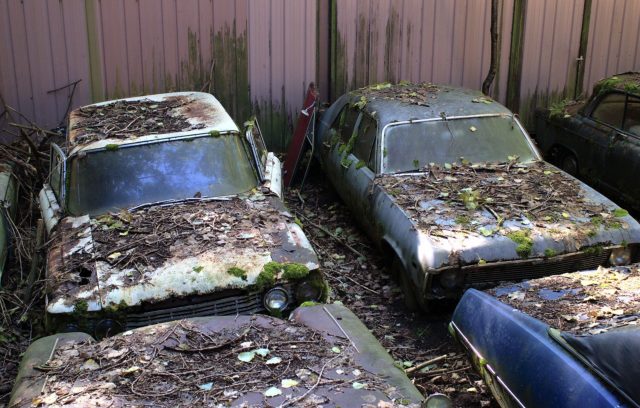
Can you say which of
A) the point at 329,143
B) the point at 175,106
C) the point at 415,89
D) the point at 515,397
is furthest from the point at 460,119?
the point at 515,397

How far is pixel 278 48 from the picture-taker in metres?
9.45

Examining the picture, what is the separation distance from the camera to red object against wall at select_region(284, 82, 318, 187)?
335 inches

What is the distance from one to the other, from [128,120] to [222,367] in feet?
12.1

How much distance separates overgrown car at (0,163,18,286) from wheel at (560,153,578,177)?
21.5 ft

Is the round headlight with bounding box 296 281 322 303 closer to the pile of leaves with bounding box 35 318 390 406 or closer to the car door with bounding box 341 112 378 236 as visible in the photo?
the pile of leaves with bounding box 35 318 390 406

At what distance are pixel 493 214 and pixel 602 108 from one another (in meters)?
3.25

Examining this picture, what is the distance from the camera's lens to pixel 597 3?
1032 cm

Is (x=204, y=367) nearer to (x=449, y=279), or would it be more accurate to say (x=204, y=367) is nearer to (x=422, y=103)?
(x=449, y=279)

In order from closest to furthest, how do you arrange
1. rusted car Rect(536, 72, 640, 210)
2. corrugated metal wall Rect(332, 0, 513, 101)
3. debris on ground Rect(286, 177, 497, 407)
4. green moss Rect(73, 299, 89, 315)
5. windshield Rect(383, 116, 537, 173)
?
green moss Rect(73, 299, 89, 315)
debris on ground Rect(286, 177, 497, 407)
windshield Rect(383, 116, 537, 173)
rusted car Rect(536, 72, 640, 210)
corrugated metal wall Rect(332, 0, 513, 101)

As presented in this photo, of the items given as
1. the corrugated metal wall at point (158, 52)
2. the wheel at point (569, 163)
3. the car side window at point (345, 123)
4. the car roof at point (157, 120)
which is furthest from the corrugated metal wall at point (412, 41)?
the car roof at point (157, 120)

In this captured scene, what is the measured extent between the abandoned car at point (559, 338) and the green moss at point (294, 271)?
108cm

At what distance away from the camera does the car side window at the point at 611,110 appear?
782 centimetres

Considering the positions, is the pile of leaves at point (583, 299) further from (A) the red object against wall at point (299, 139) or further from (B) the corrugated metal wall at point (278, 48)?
(B) the corrugated metal wall at point (278, 48)

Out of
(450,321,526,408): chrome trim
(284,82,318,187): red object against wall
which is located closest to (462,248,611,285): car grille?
(450,321,526,408): chrome trim
